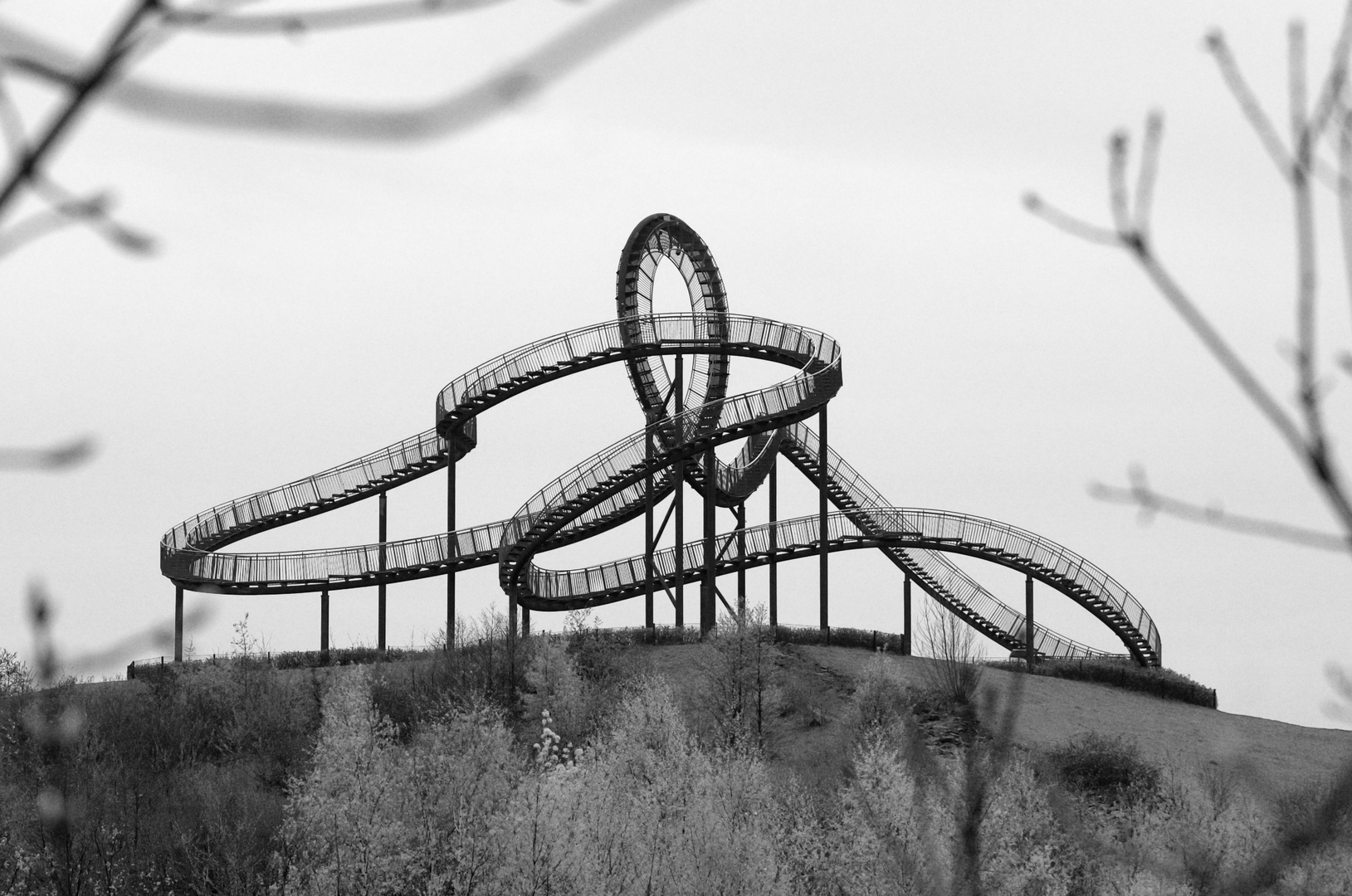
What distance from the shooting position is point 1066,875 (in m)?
29.9

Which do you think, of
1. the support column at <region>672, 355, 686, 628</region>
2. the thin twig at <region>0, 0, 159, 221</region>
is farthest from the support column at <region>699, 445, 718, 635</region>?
the thin twig at <region>0, 0, 159, 221</region>

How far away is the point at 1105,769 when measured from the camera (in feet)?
120

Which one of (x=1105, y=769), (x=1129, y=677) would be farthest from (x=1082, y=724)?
(x=1129, y=677)

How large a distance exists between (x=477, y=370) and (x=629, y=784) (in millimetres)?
11053

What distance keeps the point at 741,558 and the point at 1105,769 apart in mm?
10084

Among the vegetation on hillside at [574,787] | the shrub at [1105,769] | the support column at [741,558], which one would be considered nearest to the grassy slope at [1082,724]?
the vegetation on hillside at [574,787]

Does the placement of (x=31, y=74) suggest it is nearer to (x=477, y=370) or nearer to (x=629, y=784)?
(x=629, y=784)

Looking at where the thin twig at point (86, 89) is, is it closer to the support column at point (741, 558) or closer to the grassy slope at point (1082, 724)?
the grassy slope at point (1082, 724)

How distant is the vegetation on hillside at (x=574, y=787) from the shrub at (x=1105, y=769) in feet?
0.23

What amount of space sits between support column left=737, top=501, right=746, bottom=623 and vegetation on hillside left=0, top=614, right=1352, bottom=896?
1063 mm

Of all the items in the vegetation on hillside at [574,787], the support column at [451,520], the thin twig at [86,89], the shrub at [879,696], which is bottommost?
the vegetation on hillside at [574,787]

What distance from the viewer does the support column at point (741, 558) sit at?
40331 millimetres

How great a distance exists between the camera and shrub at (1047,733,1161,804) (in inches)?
1405

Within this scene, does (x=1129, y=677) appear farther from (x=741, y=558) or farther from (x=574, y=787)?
(x=574, y=787)
